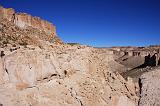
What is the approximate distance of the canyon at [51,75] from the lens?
73.0 ft

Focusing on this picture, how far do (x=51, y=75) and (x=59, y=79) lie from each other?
0.86 metres

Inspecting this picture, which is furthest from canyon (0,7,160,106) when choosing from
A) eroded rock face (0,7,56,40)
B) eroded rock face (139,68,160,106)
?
eroded rock face (139,68,160,106)

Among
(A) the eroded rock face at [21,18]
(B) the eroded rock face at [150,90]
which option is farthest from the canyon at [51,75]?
(B) the eroded rock face at [150,90]

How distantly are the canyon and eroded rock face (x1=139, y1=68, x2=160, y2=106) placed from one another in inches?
4.5

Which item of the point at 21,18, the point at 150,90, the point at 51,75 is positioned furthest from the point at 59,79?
the point at 150,90

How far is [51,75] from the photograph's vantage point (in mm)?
24406

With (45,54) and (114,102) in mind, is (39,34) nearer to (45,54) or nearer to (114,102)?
(45,54)

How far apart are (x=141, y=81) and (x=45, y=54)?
16.5 metres

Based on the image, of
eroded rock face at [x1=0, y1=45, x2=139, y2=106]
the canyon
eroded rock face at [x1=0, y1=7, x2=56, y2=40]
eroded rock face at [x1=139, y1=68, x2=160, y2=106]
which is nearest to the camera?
eroded rock face at [x1=0, y1=45, x2=139, y2=106]

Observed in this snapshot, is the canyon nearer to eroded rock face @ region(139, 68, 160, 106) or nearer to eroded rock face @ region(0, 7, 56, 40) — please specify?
eroded rock face @ region(0, 7, 56, 40)

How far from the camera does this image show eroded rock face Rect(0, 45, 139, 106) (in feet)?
72.5

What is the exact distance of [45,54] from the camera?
24359 millimetres

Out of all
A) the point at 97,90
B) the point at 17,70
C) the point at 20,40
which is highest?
the point at 20,40

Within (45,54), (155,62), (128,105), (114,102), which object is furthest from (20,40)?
(155,62)
